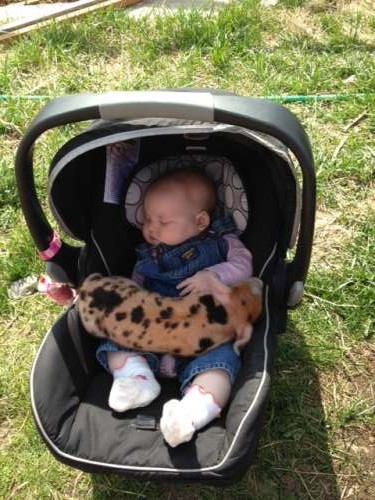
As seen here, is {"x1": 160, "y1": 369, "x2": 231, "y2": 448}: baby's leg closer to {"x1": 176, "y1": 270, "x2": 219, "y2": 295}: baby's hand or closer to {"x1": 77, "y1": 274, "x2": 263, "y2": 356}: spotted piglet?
{"x1": 77, "y1": 274, "x2": 263, "y2": 356}: spotted piglet

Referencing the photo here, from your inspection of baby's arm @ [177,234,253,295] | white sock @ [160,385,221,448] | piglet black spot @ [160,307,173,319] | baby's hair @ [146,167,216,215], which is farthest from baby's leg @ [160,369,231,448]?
baby's hair @ [146,167,216,215]

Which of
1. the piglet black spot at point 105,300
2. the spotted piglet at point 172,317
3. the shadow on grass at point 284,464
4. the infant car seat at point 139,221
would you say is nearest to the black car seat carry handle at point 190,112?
the infant car seat at point 139,221

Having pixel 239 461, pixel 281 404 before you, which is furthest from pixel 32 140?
pixel 281 404

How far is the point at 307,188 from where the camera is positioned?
1799mm

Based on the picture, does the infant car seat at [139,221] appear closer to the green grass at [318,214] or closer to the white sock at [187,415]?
the white sock at [187,415]

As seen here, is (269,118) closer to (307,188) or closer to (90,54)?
(307,188)

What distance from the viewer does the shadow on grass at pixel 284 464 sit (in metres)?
2.22

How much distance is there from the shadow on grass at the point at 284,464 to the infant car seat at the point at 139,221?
1.20 feet

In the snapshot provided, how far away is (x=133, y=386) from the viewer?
2041 mm

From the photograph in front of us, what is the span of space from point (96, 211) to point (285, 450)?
1127 mm

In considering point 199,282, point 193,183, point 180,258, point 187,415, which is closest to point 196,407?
point 187,415

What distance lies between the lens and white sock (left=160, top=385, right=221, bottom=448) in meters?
1.90

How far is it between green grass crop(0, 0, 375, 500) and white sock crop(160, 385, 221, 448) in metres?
0.41

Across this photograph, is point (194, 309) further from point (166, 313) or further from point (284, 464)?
point (284, 464)
